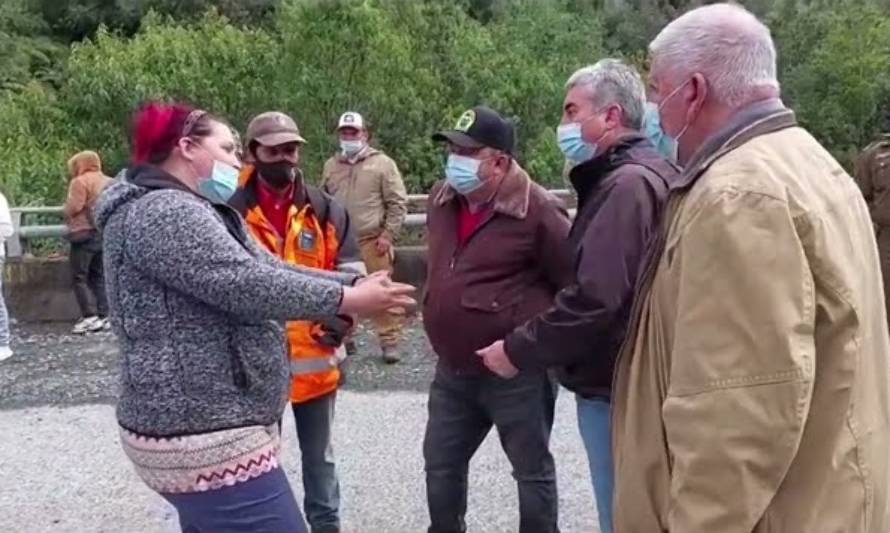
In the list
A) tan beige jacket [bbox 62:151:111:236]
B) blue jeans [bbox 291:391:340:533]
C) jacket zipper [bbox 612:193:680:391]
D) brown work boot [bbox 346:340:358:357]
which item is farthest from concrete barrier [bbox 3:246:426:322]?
jacket zipper [bbox 612:193:680:391]

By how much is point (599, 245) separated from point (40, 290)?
8.55m

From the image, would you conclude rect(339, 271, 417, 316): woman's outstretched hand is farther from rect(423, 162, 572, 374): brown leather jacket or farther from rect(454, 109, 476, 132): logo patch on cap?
rect(454, 109, 476, 132): logo patch on cap

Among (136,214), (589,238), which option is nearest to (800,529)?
(589,238)

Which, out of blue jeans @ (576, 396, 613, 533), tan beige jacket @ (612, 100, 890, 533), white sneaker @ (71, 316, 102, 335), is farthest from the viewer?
white sneaker @ (71, 316, 102, 335)

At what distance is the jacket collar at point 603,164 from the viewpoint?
3.81 m

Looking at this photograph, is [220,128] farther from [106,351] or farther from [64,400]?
[106,351]

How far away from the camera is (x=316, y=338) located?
479 centimetres

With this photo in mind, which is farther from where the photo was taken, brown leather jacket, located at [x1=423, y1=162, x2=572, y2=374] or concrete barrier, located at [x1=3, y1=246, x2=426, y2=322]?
concrete barrier, located at [x1=3, y1=246, x2=426, y2=322]

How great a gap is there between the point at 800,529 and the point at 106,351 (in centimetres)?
808

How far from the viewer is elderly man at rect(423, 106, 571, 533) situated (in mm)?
4316

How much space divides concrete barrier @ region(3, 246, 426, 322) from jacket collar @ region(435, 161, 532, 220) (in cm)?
661

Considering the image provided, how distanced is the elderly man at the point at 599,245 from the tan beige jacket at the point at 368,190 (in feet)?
16.7

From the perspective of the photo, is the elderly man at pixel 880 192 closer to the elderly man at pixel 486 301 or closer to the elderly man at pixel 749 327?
the elderly man at pixel 486 301

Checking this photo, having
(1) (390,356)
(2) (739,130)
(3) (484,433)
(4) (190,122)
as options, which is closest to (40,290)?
(1) (390,356)
